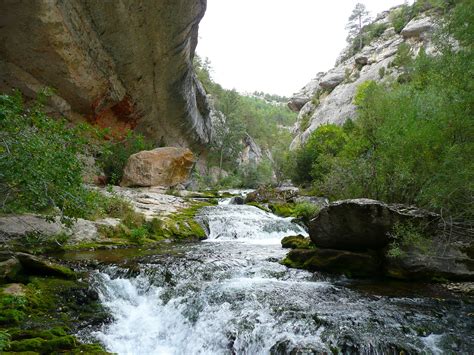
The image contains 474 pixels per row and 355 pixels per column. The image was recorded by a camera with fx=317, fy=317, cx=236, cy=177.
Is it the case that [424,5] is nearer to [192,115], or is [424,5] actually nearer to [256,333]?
[192,115]

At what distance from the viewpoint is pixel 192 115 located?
101 feet

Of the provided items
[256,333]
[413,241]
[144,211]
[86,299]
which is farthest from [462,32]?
[144,211]

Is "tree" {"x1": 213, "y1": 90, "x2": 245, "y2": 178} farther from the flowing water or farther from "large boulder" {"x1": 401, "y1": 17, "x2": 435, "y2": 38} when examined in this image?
the flowing water

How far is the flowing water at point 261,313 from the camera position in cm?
507

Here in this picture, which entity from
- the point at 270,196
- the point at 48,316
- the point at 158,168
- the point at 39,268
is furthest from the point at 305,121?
the point at 48,316

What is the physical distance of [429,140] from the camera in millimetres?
9125

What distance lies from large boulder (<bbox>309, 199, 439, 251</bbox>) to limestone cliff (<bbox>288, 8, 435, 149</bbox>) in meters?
28.1

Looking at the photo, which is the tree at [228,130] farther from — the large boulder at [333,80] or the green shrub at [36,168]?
the green shrub at [36,168]

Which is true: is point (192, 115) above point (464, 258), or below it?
above

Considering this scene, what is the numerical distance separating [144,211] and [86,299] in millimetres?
8759

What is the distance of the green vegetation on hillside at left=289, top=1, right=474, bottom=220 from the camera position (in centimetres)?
705

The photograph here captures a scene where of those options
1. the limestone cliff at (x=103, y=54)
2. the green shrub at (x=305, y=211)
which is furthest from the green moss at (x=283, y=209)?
the limestone cliff at (x=103, y=54)

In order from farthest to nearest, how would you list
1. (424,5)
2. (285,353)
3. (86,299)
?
(424,5), (86,299), (285,353)

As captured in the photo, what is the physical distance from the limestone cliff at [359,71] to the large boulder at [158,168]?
18.0m
